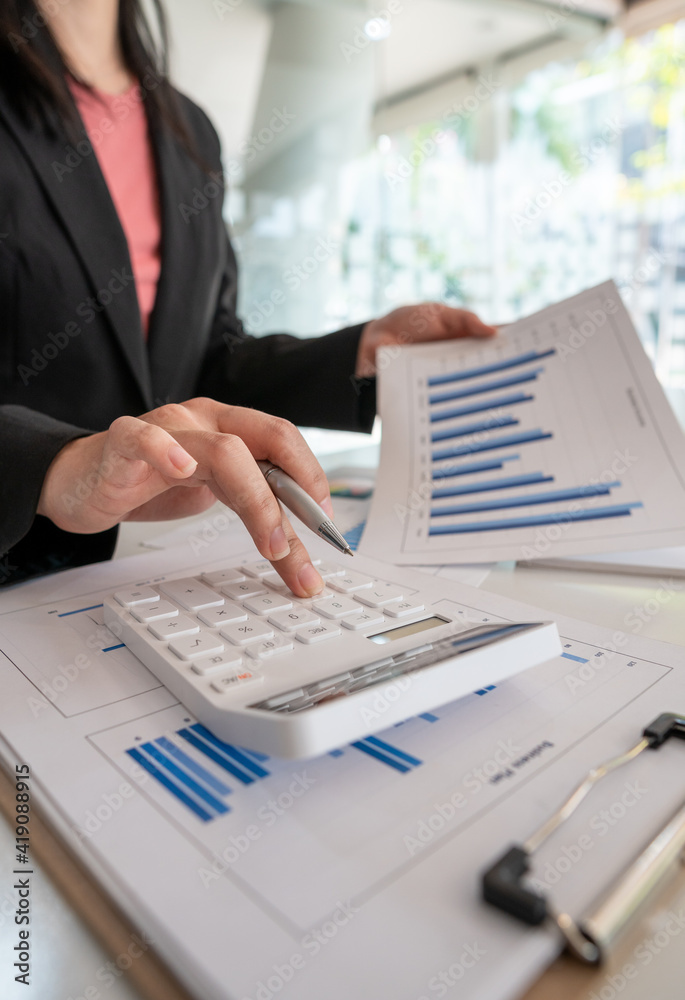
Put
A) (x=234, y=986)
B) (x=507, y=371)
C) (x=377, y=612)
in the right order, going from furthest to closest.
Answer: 1. (x=507, y=371)
2. (x=377, y=612)
3. (x=234, y=986)

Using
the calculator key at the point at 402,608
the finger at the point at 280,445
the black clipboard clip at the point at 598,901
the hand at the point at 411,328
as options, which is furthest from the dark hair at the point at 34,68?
the black clipboard clip at the point at 598,901

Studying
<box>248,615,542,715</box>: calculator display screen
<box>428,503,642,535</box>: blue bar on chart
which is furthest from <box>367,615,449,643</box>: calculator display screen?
<box>428,503,642,535</box>: blue bar on chart

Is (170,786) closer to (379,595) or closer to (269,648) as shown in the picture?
(269,648)

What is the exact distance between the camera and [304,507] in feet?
1.76

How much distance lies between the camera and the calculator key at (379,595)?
0.48m

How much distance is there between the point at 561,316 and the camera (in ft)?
2.54

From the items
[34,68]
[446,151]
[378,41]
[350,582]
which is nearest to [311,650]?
[350,582]

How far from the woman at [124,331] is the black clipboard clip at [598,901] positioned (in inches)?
10.0

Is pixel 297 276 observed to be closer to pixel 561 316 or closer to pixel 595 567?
pixel 561 316

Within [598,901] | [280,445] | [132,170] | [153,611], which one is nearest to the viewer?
[598,901]

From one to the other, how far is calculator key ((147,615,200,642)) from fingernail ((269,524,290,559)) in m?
0.08

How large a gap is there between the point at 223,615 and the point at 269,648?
7 cm

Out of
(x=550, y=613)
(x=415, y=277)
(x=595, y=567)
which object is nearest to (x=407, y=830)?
(x=550, y=613)

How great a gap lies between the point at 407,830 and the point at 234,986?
9 centimetres
